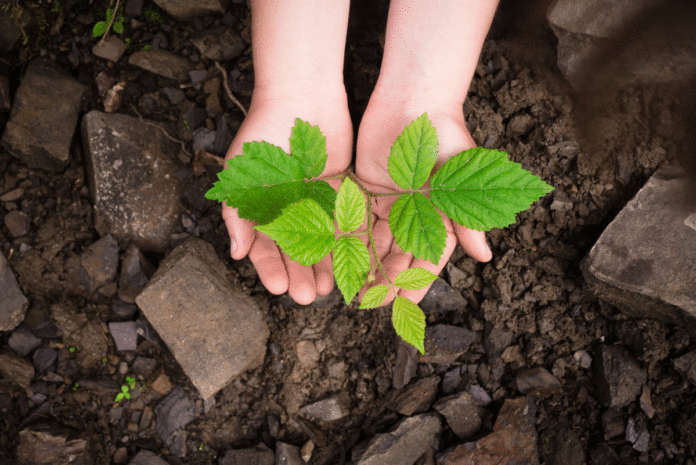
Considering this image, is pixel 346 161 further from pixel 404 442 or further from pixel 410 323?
pixel 404 442

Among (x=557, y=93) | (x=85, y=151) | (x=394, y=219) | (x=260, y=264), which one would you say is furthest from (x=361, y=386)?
(x=85, y=151)

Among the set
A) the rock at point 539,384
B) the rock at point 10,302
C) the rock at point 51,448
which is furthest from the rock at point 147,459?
the rock at point 539,384

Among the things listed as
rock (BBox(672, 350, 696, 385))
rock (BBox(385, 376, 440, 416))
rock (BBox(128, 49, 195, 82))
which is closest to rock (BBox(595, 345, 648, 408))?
rock (BBox(672, 350, 696, 385))

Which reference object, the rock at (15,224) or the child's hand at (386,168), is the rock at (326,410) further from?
the rock at (15,224)

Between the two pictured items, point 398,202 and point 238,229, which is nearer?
point 398,202

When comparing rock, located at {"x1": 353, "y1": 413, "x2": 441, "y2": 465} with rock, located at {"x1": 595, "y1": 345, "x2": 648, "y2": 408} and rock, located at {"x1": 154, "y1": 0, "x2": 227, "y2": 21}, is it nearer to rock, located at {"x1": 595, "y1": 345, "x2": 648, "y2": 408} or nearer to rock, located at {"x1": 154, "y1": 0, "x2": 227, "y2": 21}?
rock, located at {"x1": 595, "y1": 345, "x2": 648, "y2": 408}

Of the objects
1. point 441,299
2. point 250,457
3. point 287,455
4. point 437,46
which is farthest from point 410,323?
point 437,46

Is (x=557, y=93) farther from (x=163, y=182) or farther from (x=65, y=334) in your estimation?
(x=65, y=334)
